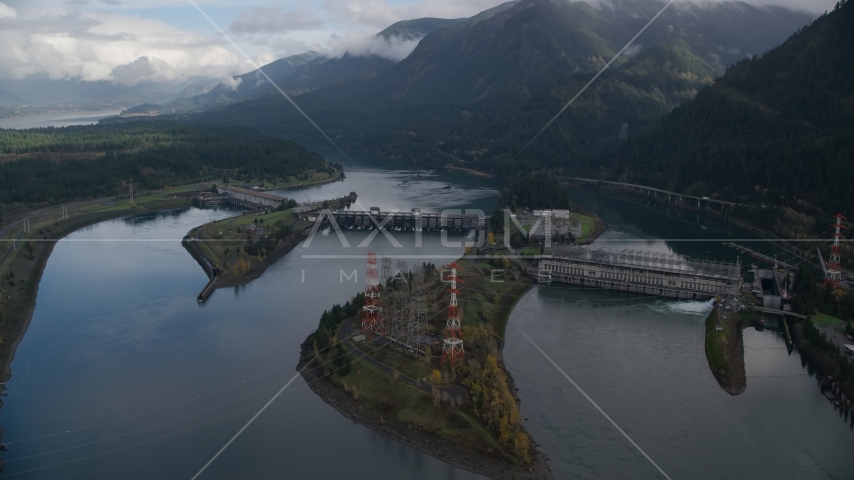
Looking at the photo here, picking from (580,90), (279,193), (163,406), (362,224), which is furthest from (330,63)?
(163,406)

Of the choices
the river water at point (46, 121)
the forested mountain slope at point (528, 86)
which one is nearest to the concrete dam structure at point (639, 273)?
the forested mountain slope at point (528, 86)

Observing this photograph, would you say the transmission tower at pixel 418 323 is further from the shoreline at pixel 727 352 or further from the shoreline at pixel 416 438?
the shoreline at pixel 727 352

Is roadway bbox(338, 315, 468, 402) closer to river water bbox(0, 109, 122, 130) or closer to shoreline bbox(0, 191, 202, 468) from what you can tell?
shoreline bbox(0, 191, 202, 468)

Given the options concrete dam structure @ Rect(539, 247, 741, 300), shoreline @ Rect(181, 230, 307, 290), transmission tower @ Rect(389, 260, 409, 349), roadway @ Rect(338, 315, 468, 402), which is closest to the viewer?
roadway @ Rect(338, 315, 468, 402)

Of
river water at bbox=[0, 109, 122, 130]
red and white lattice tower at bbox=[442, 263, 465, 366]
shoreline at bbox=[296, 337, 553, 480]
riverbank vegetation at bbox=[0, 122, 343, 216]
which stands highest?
Result: river water at bbox=[0, 109, 122, 130]

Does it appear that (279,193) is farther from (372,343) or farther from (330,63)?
(330,63)

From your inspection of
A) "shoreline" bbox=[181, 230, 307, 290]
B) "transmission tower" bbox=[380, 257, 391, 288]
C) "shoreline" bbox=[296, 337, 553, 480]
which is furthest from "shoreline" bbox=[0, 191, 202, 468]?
"transmission tower" bbox=[380, 257, 391, 288]
